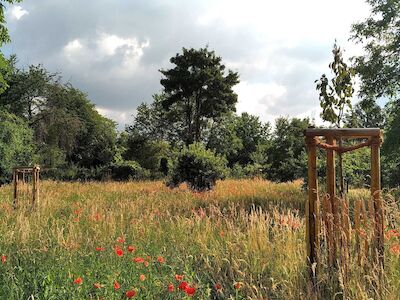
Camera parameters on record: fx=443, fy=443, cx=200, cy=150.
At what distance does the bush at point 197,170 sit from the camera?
1616cm

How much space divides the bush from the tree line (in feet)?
0.12

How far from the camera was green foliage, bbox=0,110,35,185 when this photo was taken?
2119 centimetres

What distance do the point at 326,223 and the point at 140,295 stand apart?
1.56 meters

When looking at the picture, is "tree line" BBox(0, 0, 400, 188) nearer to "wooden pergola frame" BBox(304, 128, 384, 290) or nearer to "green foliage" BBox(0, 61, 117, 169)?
"green foliage" BBox(0, 61, 117, 169)

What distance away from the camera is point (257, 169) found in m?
31.0

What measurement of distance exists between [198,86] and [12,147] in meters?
15.2

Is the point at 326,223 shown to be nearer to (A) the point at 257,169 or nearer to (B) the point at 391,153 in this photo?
(B) the point at 391,153

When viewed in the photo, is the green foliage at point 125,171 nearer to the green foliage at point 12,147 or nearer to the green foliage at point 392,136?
the green foliage at point 12,147

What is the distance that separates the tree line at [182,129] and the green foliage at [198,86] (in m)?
0.08

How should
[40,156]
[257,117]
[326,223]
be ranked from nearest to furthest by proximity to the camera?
[326,223] < [40,156] < [257,117]

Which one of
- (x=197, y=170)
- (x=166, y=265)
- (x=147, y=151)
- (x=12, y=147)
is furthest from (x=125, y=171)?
(x=166, y=265)

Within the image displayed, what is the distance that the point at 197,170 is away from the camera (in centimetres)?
1620

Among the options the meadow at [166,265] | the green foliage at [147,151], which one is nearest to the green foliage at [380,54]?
the meadow at [166,265]

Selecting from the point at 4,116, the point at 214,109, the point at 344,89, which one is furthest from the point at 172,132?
the point at 344,89
